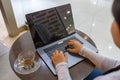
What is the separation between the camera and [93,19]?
2201mm

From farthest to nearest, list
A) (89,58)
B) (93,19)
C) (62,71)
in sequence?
(93,19), (89,58), (62,71)

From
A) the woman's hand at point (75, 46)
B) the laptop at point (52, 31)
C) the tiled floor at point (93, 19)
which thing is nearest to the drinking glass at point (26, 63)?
the laptop at point (52, 31)

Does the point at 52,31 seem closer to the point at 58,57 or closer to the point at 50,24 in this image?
the point at 50,24

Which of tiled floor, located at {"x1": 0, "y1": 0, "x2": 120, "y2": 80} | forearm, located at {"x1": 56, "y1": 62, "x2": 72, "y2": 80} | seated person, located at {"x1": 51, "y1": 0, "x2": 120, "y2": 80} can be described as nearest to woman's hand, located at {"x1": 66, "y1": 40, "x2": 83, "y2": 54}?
seated person, located at {"x1": 51, "y1": 0, "x2": 120, "y2": 80}

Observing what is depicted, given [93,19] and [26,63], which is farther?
[93,19]

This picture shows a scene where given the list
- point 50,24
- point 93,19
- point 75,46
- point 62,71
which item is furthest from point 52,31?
point 93,19

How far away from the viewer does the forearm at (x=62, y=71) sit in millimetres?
864

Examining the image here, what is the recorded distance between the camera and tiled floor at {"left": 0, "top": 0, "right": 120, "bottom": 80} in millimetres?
1780

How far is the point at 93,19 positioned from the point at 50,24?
1303 millimetres

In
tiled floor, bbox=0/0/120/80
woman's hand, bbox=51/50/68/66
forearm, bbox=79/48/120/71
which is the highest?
woman's hand, bbox=51/50/68/66

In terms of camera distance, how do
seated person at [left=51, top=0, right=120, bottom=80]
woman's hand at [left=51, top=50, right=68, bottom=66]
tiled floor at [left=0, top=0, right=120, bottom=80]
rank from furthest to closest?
tiled floor at [left=0, top=0, right=120, bottom=80], woman's hand at [left=51, top=50, right=68, bottom=66], seated person at [left=51, top=0, right=120, bottom=80]

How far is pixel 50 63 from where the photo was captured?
97 cm

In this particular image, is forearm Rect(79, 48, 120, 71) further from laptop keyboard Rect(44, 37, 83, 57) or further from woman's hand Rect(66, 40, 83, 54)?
laptop keyboard Rect(44, 37, 83, 57)

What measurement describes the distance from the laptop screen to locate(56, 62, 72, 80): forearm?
0.72ft
